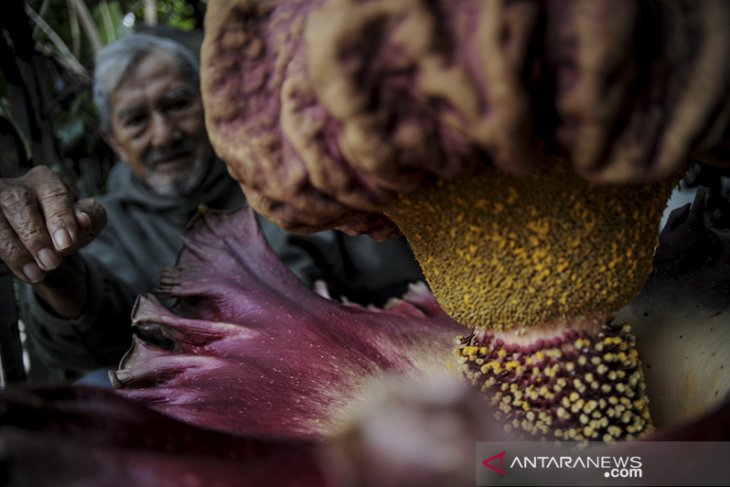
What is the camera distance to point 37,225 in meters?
0.68

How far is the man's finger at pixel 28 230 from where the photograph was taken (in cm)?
68

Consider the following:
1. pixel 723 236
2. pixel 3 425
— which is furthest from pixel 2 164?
pixel 723 236

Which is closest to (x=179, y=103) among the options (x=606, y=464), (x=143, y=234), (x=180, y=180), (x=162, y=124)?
(x=162, y=124)

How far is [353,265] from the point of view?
59.5 inches

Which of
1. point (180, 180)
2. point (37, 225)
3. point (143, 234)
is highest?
point (37, 225)

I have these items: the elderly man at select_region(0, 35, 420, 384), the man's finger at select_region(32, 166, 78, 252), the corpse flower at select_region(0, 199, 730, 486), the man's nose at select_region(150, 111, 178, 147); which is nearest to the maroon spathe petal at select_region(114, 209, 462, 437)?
the corpse flower at select_region(0, 199, 730, 486)

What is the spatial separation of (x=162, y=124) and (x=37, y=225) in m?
0.95

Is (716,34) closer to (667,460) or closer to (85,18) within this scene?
(667,460)

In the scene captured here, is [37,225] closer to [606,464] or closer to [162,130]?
[606,464]

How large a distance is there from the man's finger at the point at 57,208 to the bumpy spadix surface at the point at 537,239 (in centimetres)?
43

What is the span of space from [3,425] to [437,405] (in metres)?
0.23

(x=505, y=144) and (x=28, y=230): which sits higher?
(x=505, y=144)

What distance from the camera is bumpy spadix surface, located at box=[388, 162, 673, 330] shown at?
402mm

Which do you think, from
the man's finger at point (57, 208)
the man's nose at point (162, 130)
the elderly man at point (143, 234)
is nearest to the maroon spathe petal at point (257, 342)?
the man's finger at point (57, 208)
